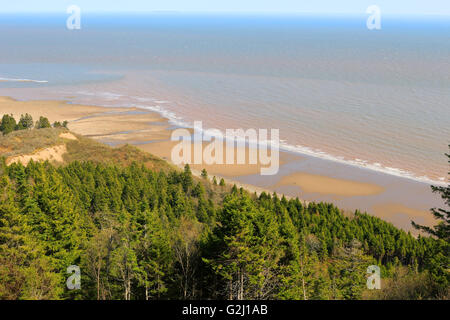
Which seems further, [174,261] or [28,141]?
[28,141]

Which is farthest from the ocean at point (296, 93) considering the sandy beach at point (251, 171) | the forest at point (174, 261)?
the forest at point (174, 261)

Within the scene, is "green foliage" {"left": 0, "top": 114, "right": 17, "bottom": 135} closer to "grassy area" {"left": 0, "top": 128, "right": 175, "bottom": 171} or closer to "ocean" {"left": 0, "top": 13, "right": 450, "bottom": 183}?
"grassy area" {"left": 0, "top": 128, "right": 175, "bottom": 171}

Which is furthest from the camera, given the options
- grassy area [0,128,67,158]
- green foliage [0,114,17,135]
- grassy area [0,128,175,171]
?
Answer: green foliage [0,114,17,135]

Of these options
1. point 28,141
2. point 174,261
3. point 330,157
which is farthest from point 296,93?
point 174,261

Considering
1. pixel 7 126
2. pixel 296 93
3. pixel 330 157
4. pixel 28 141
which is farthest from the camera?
pixel 296 93

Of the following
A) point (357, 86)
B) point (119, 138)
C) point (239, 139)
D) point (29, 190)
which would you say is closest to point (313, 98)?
point (357, 86)

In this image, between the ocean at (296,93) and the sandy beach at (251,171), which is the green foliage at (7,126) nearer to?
the sandy beach at (251,171)

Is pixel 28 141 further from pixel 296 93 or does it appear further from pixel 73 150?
pixel 296 93

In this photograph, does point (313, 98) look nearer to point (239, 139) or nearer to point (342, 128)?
point (342, 128)

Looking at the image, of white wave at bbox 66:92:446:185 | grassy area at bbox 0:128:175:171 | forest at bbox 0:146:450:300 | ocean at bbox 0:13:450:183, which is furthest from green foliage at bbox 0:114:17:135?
forest at bbox 0:146:450:300
